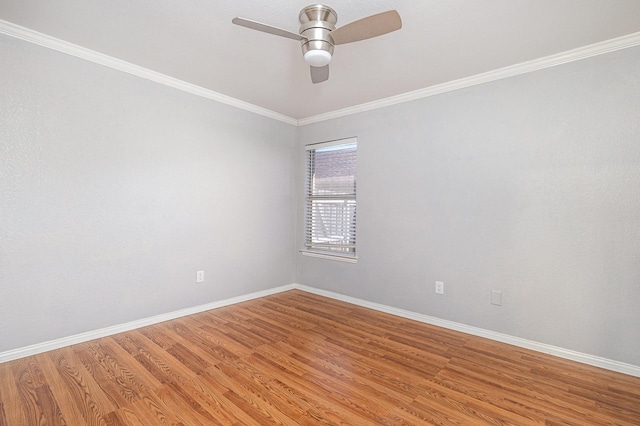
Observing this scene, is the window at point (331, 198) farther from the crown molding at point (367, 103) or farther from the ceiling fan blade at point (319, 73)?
the ceiling fan blade at point (319, 73)

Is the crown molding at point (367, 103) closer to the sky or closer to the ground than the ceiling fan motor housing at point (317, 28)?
closer to the sky

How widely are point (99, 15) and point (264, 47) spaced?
→ 3.72 ft

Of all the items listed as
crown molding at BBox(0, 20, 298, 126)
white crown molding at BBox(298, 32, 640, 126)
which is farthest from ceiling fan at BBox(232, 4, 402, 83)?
crown molding at BBox(0, 20, 298, 126)

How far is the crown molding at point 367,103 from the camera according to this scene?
2.23 meters

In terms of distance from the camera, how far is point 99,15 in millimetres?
2062

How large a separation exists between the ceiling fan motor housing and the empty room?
14 millimetres

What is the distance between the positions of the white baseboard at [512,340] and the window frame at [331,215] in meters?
0.60

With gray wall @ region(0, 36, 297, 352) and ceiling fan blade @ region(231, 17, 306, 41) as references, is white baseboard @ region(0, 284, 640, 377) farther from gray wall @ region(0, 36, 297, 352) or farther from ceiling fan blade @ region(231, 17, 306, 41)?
ceiling fan blade @ region(231, 17, 306, 41)

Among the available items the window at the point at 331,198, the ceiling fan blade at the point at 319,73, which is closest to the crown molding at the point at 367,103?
the window at the point at 331,198

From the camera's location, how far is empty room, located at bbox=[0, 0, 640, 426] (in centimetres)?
189

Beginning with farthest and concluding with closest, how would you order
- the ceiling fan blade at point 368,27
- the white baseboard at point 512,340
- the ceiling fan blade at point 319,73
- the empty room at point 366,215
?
the white baseboard at point 512,340 < the ceiling fan blade at point 319,73 < the empty room at point 366,215 < the ceiling fan blade at point 368,27

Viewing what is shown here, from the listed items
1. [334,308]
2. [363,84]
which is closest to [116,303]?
[334,308]

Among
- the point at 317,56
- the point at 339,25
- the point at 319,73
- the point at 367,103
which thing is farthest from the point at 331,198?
the point at 317,56

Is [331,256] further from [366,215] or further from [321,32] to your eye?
[321,32]
